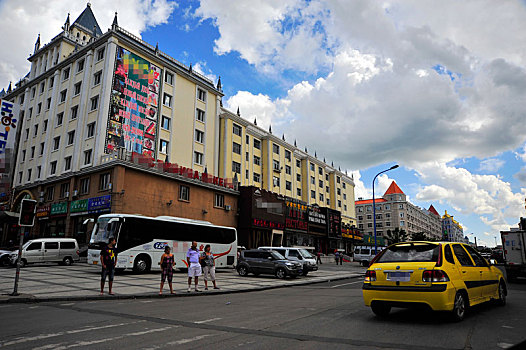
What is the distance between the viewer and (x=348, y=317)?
24.3 ft

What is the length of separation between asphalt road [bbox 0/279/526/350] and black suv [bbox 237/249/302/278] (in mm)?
10752

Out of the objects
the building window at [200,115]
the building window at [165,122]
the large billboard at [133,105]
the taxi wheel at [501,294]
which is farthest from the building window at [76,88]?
the taxi wheel at [501,294]

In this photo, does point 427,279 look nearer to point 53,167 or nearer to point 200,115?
point 200,115

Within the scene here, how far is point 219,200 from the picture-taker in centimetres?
3588

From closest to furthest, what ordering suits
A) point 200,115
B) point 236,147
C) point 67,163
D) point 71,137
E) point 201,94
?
point 67,163, point 71,137, point 200,115, point 201,94, point 236,147

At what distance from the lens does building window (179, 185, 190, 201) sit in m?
31.4

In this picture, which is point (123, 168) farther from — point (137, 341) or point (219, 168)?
point (137, 341)

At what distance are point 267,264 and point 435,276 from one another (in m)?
14.8

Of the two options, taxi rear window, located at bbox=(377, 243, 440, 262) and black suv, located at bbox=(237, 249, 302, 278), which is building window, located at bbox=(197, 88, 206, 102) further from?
taxi rear window, located at bbox=(377, 243, 440, 262)

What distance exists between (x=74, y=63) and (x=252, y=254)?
3055cm

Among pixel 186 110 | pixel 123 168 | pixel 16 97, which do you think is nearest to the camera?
pixel 123 168

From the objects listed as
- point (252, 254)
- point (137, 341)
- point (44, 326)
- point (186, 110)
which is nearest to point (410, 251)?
point (137, 341)

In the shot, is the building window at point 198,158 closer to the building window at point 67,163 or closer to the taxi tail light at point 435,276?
the building window at point 67,163

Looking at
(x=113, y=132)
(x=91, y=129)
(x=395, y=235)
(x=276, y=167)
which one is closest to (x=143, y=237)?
(x=113, y=132)
